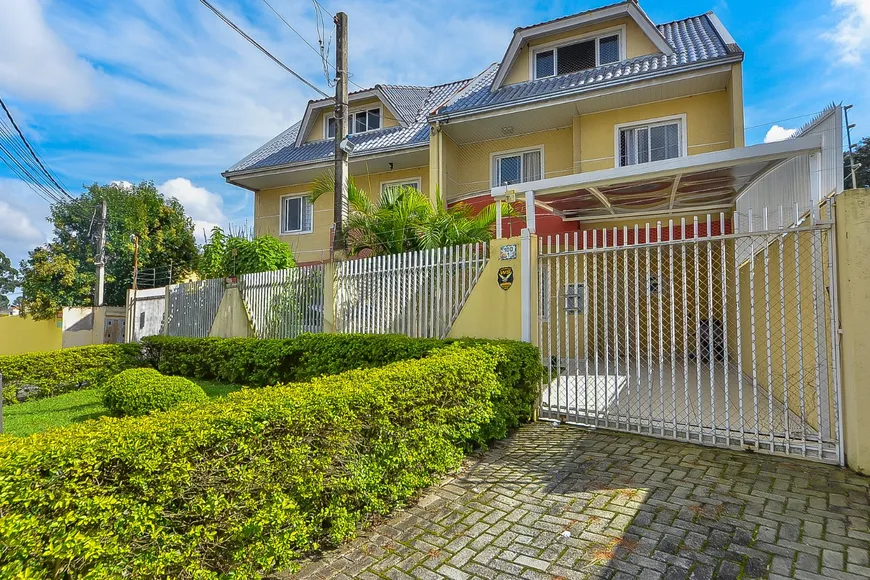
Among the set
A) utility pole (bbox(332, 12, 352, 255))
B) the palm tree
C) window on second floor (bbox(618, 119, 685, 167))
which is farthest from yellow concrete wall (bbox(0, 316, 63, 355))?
window on second floor (bbox(618, 119, 685, 167))

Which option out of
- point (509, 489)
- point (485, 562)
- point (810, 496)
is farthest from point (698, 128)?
point (485, 562)

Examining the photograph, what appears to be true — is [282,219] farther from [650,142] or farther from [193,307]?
[650,142]

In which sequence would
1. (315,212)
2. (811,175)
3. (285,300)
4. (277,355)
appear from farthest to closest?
1. (315,212)
2. (285,300)
3. (277,355)
4. (811,175)

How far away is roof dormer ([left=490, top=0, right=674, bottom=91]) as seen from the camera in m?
12.0

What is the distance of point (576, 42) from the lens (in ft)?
42.2

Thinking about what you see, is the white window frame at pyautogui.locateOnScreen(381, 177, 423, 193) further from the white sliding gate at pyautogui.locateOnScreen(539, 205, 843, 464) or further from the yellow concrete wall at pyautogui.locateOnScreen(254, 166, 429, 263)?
A: the white sliding gate at pyautogui.locateOnScreen(539, 205, 843, 464)

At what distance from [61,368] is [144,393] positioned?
6.18 m

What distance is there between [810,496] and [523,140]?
11.3 m

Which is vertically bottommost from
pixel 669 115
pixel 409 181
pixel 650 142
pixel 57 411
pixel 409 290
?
pixel 57 411

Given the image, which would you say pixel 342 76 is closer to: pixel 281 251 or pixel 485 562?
pixel 281 251

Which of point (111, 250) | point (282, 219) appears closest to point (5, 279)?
point (111, 250)

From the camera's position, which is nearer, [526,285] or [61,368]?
[526,285]

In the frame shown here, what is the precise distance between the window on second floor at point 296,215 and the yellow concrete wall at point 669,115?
9.82 meters

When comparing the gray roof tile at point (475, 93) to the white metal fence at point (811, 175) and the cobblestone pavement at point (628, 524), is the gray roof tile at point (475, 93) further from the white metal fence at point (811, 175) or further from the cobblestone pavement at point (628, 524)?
the cobblestone pavement at point (628, 524)
